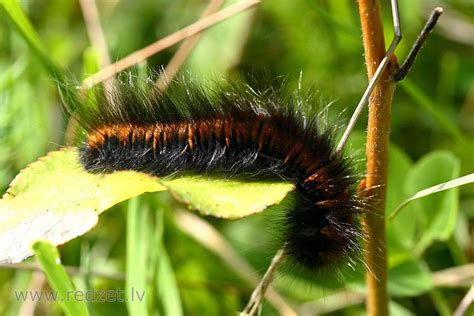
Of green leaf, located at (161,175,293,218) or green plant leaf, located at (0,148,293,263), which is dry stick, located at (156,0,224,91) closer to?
green plant leaf, located at (0,148,293,263)

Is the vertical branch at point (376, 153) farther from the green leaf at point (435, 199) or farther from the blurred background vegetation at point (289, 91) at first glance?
the green leaf at point (435, 199)

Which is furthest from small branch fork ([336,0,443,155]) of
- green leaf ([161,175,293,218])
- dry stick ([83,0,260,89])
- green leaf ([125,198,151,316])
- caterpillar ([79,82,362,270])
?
dry stick ([83,0,260,89])

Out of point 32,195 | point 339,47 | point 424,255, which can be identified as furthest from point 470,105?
point 32,195

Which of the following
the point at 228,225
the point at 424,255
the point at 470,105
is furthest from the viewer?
the point at 470,105

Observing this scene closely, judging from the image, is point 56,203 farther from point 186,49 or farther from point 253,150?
point 186,49

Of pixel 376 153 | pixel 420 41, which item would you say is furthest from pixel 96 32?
pixel 420 41

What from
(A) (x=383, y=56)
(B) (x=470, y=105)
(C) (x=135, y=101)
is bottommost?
(B) (x=470, y=105)

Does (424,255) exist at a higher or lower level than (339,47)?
lower

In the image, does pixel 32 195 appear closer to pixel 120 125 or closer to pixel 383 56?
pixel 120 125
